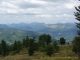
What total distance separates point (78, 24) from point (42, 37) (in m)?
101

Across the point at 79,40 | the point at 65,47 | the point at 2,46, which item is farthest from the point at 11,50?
the point at 79,40

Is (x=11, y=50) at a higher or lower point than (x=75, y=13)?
lower

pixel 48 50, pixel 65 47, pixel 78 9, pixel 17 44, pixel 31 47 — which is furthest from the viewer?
pixel 17 44

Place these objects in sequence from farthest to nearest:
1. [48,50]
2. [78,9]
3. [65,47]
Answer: [65,47] → [48,50] → [78,9]

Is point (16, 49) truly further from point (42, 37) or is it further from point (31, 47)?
point (31, 47)

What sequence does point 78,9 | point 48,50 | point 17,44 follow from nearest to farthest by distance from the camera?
point 78,9
point 48,50
point 17,44

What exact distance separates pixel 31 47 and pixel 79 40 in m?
53.1

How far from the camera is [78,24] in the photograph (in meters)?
55.1

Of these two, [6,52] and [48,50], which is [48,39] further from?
[48,50]

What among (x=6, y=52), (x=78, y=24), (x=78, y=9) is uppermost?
(x=78, y=9)

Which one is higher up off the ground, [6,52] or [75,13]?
→ [75,13]

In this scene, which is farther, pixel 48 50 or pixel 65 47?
pixel 65 47

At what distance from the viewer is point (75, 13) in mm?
55594

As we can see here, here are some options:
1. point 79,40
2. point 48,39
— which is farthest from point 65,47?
point 79,40
